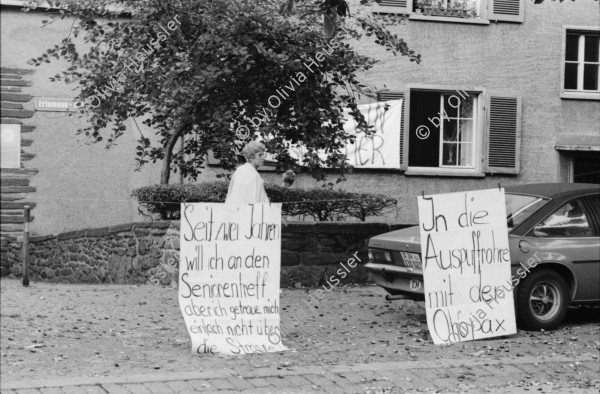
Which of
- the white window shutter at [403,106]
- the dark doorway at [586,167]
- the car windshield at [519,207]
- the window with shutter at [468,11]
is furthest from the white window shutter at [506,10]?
the car windshield at [519,207]

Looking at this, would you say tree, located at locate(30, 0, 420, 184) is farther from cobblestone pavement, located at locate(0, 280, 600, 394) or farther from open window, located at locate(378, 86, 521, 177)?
open window, located at locate(378, 86, 521, 177)

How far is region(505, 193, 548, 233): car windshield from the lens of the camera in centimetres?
1091

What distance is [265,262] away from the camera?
942cm

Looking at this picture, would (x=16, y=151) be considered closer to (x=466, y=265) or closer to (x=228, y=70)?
(x=228, y=70)

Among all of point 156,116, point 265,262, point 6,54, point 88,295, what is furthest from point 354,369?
point 6,54

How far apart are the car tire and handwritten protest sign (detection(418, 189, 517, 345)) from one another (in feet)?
1.07

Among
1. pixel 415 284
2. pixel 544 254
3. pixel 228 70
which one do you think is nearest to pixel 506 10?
pixel 228 70

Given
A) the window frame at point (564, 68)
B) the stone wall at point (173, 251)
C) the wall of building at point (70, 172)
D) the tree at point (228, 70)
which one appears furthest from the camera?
the window frame at point (564, 68)

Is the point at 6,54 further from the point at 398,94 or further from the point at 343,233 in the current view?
the point at 343,233

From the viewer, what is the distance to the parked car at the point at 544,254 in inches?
420

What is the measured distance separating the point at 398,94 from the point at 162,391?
14.3 m

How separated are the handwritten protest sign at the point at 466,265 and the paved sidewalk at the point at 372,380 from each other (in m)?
1.18

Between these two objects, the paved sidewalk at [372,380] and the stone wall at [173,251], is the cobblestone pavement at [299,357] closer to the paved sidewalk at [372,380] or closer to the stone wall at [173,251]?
the paved sidewalk at [372,380]

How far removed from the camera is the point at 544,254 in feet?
35.1
